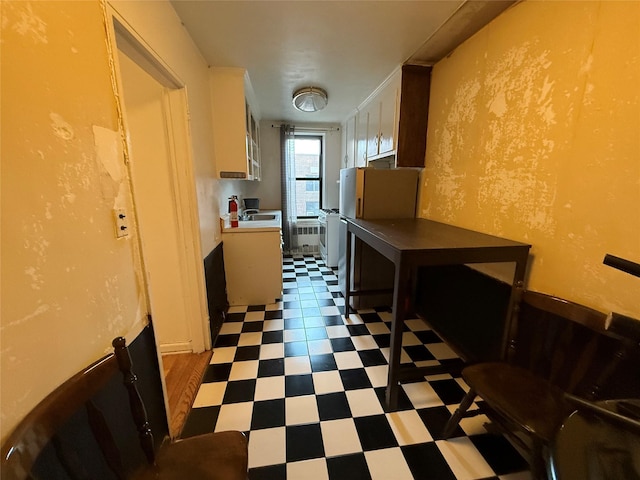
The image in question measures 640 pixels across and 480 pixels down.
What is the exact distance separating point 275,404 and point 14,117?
1611 mm

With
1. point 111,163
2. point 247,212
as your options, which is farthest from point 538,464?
point 247,212

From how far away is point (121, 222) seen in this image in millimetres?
910

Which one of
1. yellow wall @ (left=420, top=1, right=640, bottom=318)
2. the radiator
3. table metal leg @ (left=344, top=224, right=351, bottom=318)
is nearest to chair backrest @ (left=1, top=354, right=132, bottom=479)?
yellow wall @ (left=420, top=1, right=640, bottom=318)

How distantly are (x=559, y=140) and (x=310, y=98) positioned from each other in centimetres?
234

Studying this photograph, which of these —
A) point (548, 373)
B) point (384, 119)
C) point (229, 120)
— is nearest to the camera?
point (548, 373)

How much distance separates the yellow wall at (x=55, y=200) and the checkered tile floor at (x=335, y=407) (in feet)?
3.06

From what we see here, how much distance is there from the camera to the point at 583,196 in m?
1.13

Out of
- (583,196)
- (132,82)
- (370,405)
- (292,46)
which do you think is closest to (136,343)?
(370,405)

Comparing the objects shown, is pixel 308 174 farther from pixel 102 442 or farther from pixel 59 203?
pixel 102 442

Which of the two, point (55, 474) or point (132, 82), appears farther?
point (132, 82)

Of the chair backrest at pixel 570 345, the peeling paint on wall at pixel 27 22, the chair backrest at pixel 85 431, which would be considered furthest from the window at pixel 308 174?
the peeling paint on wall at pixel 27 22

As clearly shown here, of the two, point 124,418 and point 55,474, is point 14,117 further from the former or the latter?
point 124,418

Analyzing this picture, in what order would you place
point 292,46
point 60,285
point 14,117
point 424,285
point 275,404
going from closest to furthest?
point 14,117
point 60,285
point 275,404
point 292,46
point 424,285

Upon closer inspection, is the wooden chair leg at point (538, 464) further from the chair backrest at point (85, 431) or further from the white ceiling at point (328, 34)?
the white ceiling at point (328, 34)
